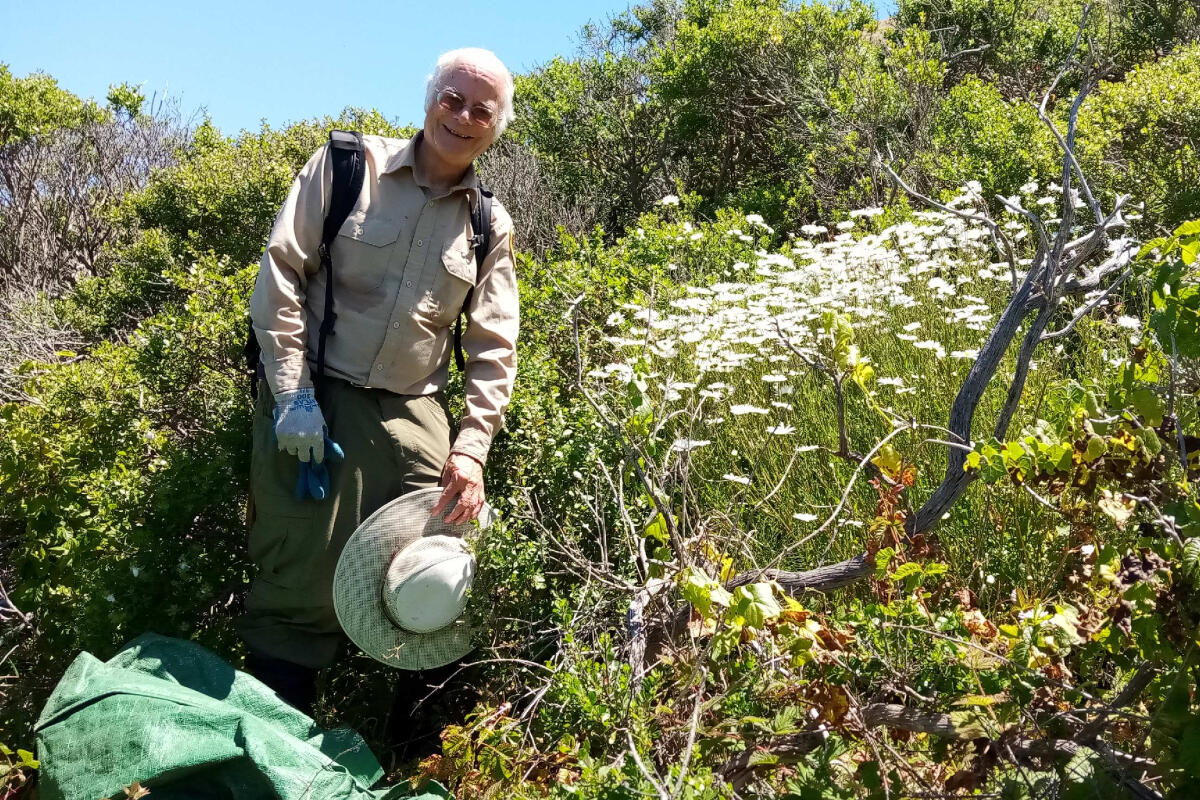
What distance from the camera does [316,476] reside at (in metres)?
2.78

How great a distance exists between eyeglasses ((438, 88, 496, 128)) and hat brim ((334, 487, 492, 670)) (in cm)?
112

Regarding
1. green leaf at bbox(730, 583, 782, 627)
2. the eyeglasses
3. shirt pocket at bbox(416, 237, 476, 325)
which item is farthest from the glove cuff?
green leaf at bbox(730, 583, 782, 627)

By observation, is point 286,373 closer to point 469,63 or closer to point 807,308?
point 469,63

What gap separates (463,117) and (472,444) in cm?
98

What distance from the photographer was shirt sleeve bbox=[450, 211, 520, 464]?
3006mm

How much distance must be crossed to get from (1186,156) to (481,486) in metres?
4.77

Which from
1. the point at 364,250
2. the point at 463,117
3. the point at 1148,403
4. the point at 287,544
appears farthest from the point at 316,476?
the point at 1148,403

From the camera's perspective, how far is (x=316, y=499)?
9.20 feet

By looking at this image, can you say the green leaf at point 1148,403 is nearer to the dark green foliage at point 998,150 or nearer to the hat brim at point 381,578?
the hat brim at point 381,578

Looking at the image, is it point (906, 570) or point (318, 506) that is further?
point (318, 506)

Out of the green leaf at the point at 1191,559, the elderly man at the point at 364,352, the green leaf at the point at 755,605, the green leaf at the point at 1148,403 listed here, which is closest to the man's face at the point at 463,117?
the elderly man at the point at 364,352

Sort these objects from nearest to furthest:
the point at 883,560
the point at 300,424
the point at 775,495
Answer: the point at 883,560 < the point at 300,424 < the point at 775,495

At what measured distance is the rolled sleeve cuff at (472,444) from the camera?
115 inches

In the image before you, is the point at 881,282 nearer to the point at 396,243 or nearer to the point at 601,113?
the point at 396,243
